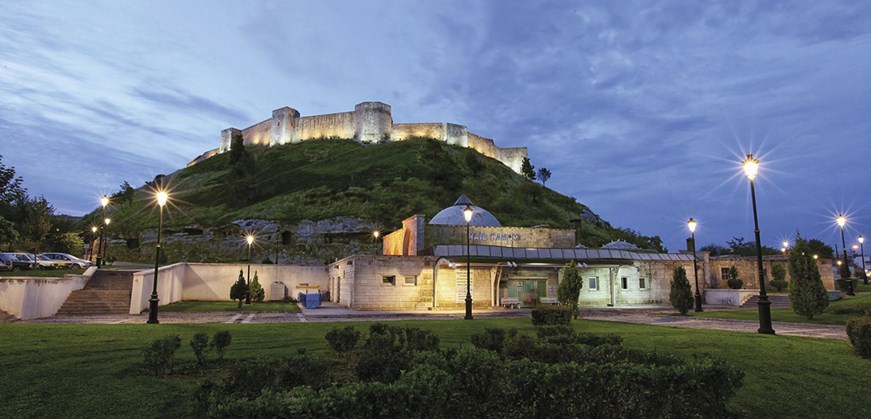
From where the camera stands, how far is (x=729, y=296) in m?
38.7

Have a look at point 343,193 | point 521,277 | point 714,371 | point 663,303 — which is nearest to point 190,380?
point 714,371

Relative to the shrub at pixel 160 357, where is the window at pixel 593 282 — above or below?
above

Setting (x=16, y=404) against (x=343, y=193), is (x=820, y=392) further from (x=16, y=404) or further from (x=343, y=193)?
(x=343, y=193)

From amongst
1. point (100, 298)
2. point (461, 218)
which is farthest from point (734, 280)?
point (100, 298)

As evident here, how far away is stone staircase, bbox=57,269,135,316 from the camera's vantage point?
25109mm

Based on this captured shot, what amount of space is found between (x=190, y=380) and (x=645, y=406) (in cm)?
756

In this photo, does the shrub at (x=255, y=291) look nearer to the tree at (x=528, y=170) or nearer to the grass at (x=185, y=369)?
the grass at (x=185, y=369)

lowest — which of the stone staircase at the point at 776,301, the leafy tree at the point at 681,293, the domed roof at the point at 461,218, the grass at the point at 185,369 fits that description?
the grass at the point at 185,369

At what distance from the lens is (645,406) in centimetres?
599

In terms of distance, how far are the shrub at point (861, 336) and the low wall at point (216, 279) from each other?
34.4 m

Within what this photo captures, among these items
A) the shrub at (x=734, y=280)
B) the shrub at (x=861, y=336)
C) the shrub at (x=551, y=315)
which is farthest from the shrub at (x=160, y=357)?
the shrub at (x=734, y=280)

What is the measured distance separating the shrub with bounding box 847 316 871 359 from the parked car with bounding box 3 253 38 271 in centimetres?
4695

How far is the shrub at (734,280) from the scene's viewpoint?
43062 millimetres

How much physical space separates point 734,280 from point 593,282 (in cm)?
1439
